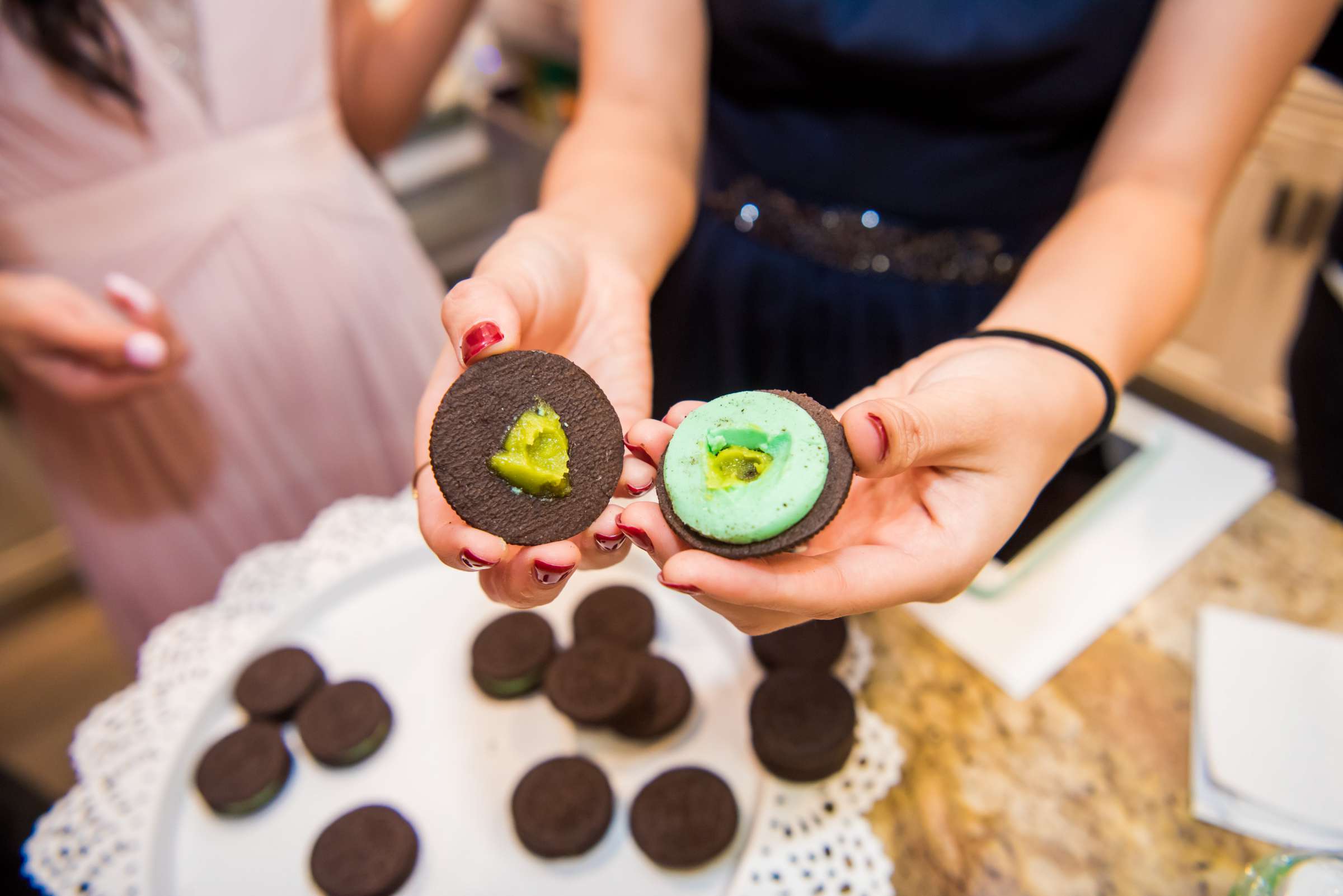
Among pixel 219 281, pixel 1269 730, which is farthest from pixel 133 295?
pixel 1269 730

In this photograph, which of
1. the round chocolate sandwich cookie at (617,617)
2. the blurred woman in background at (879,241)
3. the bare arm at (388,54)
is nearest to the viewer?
the blurred woman in background at (879,241)

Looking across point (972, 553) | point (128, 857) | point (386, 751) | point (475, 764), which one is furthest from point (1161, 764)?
point (128, 857)

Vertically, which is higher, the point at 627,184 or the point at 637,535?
the point at 627,184

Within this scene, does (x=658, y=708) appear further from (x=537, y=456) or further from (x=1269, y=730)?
(x=1269, y=730)

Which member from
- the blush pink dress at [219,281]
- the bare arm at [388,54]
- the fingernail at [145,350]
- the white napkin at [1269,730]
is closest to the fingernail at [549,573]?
the white napkin at [1269,730]

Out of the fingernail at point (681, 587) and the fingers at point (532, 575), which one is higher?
the fingernail at point (681, 587)

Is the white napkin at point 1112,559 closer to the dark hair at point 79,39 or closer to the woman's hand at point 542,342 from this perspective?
the woman's hand at point 542,342
